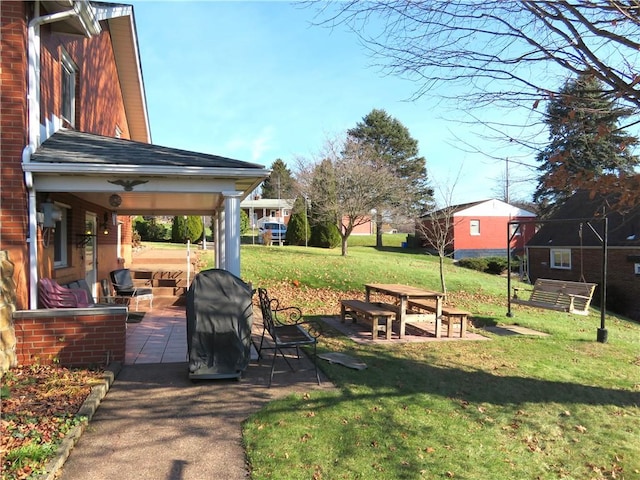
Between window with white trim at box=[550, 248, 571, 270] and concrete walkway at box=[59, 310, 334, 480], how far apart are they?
77.1ft

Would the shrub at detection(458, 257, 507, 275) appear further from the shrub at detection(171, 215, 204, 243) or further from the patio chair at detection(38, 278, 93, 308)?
the patio chair at detection(38, 278, 93, 308)

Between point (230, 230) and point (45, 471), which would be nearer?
point (45, 471)

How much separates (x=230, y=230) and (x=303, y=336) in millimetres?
2093

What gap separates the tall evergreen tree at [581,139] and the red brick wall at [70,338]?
18.8 ft

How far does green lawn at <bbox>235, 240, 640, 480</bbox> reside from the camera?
3.97 metres

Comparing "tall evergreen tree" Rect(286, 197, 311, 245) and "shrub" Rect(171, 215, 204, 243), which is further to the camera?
"tall evergreen tree" Rect(286, 197, 311, 245)

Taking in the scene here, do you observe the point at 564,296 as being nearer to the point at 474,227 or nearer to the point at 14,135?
the point at 14,135

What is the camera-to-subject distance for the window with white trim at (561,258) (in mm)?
25750

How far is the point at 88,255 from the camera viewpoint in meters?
10.7

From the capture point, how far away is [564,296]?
1145cm

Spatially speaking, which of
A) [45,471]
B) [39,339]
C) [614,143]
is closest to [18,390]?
[39,339]

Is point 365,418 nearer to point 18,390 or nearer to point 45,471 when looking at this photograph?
point 45,471

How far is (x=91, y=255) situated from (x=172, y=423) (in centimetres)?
772

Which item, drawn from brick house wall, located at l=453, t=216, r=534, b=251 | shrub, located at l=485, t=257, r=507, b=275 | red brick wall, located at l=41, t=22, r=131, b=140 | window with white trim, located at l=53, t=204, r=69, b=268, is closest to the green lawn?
window with white trim, located at l=53, t=204, r=69, b=268
